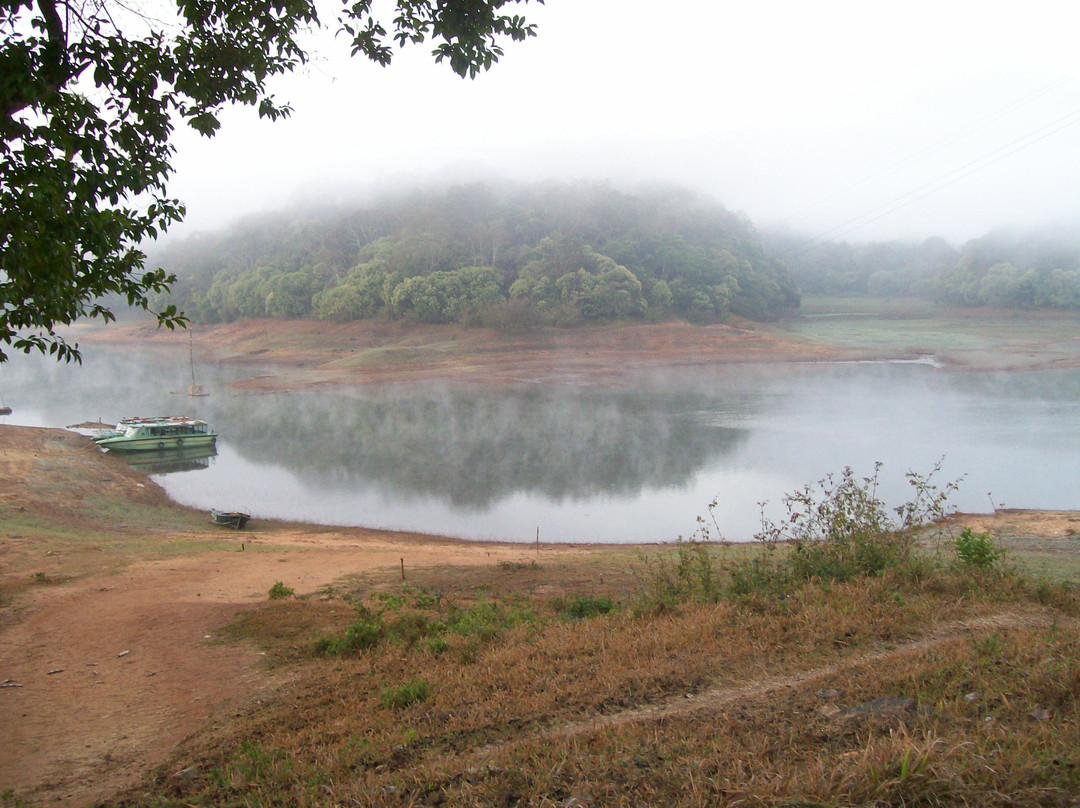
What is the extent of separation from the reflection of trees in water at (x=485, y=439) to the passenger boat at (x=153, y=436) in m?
1.53

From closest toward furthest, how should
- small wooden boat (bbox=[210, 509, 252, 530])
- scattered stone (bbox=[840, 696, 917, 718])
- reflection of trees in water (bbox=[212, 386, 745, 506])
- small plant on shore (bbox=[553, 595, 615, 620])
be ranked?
scattered stone (bbox=[840, 696, 917, 718]) → small plant on shore (bbox=[553, 595, 615, 620]) → small wooden boat (bbox=[210, 509, 252, 530]) → reflection of trees in water (bbox=[212, 386, 745, 506])

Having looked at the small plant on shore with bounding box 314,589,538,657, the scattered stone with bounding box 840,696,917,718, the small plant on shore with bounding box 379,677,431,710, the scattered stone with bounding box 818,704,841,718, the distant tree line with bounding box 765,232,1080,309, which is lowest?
the small plant on shore with bounding box 314,589,538,657

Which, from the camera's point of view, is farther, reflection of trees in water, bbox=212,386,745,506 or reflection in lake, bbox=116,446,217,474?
reflection in lake, bbox=116,446,217,474

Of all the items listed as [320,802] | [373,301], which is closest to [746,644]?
[320,802]

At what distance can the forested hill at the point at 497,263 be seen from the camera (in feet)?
180

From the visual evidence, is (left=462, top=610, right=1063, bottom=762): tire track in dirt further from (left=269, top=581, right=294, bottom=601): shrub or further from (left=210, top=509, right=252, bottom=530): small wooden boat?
(left=210, top=509, right=252, bottom=530): small wooden boat

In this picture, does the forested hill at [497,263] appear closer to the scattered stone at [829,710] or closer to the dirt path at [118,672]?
the dirt path at [118,672]

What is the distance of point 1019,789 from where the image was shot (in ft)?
8.24

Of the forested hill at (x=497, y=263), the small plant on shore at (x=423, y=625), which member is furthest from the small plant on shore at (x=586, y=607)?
the forested hill at (x=497, y=263)

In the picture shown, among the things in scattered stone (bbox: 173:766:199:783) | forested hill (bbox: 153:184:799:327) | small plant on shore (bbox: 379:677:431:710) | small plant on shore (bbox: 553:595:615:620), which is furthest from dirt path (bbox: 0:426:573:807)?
forested hill (bbox: 153:184:799:327)

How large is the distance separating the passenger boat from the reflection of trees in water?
1529 millimetres

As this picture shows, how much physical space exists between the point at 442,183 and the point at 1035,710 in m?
81.4

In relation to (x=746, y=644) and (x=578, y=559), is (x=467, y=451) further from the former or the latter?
(x=746, y=644)

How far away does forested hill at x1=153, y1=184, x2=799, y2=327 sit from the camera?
55.0m
